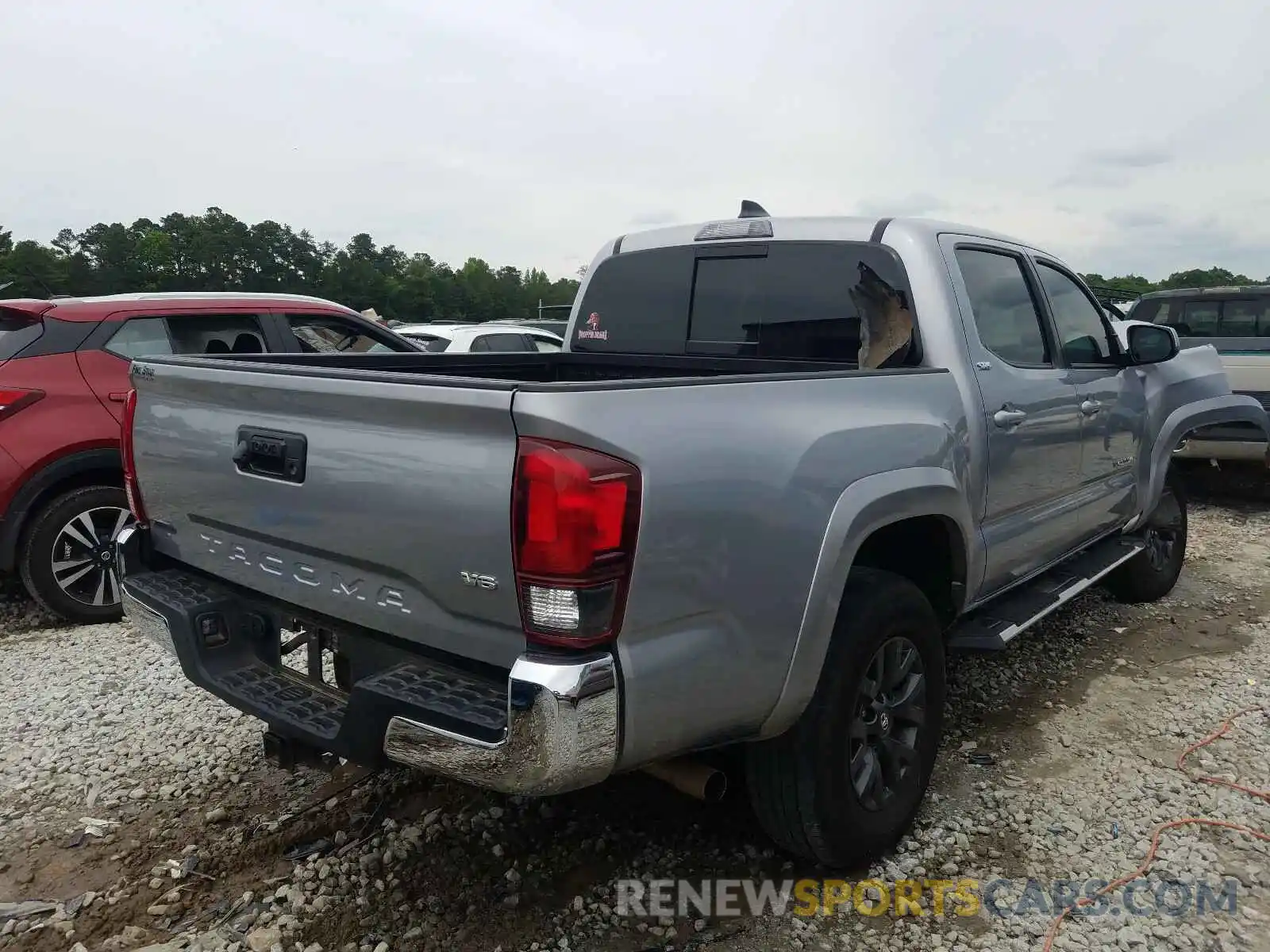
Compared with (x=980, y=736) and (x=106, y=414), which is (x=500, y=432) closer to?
(x=980, y=736)

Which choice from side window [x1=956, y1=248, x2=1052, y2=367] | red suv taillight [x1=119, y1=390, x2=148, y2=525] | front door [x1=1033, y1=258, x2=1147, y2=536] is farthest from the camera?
front door [x1=1033, y1=258, x2=1147, y2=536]

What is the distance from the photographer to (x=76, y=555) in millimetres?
5141

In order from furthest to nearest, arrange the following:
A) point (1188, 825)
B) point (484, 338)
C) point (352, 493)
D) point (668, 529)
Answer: point (484, 338) < point (1188, 825) < point (352, 493) < point (668, 529)

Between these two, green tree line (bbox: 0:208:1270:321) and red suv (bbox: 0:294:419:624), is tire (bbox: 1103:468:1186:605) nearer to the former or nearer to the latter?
red suv (bbox: 0:294:419:624)

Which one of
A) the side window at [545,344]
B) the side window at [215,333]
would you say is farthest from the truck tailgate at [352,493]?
the side window at [545,344]

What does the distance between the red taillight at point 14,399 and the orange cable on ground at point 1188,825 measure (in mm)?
5385

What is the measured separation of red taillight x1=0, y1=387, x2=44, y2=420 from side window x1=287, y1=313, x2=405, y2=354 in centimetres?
163

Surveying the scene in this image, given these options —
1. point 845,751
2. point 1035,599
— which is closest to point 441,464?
point 845,751

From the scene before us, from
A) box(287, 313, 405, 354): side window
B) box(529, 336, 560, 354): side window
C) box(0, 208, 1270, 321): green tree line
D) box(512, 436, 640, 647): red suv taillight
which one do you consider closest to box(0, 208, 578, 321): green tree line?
box(0, 208, 1270, 321): green tree line

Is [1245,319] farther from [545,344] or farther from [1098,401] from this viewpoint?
[545,344]

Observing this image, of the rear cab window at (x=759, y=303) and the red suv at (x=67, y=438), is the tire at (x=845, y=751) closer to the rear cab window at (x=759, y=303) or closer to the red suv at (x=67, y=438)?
the rear cab window at (x=759, y=303)

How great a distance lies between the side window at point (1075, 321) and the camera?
4004mm

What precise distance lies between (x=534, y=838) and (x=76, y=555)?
3.70 m

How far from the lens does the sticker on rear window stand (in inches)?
163
